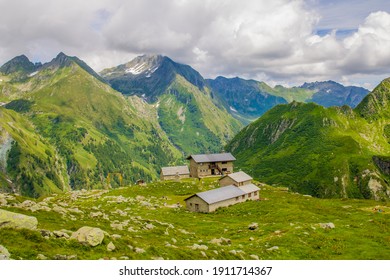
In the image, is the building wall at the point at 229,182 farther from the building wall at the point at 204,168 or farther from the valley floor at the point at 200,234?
the building wall at the point at 204,168

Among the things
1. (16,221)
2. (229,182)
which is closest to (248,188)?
(229,182)

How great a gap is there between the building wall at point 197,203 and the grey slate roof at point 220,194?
106cm

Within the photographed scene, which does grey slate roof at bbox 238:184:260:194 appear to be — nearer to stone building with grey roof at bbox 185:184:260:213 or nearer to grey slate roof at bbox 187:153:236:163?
stone building with grey roof at bbox 185:184:260:213

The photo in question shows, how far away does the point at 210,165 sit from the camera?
154m

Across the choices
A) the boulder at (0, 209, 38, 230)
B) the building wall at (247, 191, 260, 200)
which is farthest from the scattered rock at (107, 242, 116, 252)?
the building wall at (247, 191, 260, 200)

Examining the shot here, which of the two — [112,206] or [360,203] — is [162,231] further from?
[360,203]

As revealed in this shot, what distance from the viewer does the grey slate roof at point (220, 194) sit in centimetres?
9256

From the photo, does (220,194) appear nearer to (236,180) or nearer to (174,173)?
(236,180)

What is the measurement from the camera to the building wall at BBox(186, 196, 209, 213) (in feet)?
299

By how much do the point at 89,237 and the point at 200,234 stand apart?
28949mm

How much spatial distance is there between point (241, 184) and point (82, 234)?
270ft

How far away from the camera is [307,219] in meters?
71.9

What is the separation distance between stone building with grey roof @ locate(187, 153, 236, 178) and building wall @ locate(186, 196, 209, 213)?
55.9 meters

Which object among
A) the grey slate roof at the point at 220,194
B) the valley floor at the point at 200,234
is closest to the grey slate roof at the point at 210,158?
the grey slate roof at the point at 220,194
